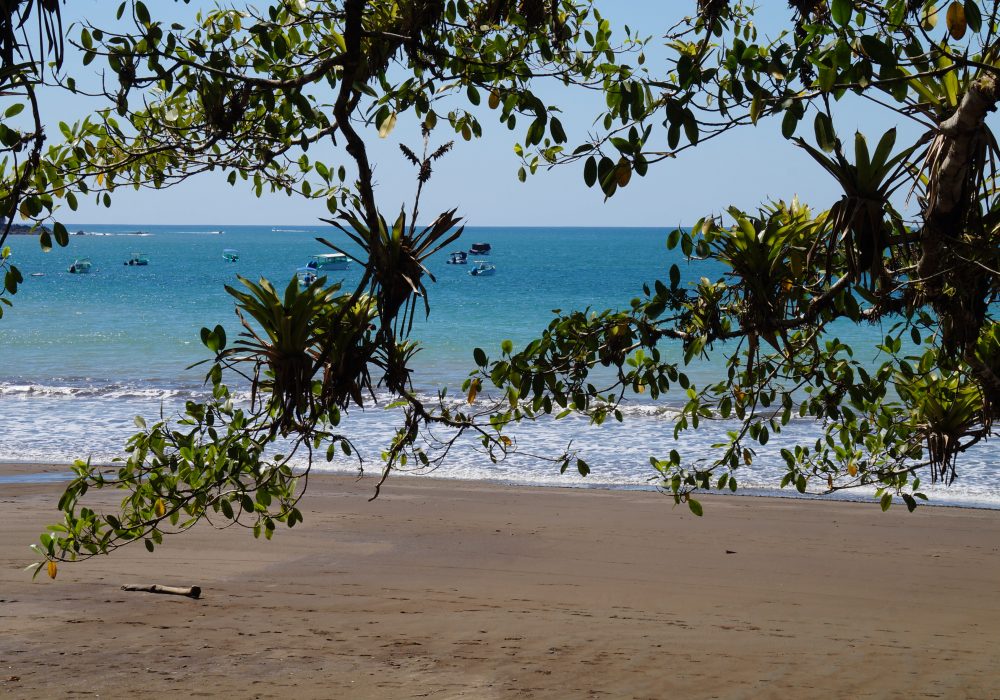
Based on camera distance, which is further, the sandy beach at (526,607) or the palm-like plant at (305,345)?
the sandy beach at (526,607)

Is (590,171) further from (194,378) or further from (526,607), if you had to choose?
(194,378)

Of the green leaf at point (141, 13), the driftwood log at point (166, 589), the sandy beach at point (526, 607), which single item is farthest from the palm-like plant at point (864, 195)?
the driftwood log at point (166, 589)

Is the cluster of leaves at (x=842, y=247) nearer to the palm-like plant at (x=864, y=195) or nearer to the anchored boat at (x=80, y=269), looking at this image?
the palm-like plant at (x=864, y=195)

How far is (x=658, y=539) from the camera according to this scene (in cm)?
954

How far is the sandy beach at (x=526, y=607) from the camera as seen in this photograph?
5.57 meters

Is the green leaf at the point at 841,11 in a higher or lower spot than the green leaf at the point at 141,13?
lower

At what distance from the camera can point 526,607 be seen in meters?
7.14

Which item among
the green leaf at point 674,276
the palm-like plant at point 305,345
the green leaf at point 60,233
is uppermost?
the green leaf at point 674,276

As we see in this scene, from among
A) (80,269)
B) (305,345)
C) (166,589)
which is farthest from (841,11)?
(80,269)

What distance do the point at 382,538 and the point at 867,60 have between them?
7.99m

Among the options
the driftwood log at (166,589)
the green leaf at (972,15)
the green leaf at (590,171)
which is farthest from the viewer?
the driftwood log at (166,589)

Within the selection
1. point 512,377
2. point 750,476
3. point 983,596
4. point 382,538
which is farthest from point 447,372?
point 512,377

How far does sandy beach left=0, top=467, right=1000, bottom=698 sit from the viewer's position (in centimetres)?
557

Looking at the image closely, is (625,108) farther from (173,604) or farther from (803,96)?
(173,604)
